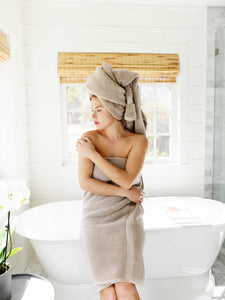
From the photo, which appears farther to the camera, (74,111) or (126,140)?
(74,111)

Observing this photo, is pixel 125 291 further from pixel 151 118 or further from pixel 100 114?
pixel 151 118

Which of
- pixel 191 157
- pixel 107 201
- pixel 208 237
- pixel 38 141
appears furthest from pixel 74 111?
pixel 208 237

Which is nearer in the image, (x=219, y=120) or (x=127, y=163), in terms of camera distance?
(x=127, y=163)

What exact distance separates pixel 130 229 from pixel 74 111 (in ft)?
6.20

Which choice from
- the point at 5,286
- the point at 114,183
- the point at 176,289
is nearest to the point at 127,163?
the point at 114,183

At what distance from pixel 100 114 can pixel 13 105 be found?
3.79 feet

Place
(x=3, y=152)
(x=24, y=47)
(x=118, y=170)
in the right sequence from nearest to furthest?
(x=118, y=170)
(x=3, y=152)
(x=24, y=47)

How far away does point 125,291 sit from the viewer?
59.3 inches

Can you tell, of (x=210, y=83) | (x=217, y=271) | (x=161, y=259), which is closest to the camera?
(x=161, y=259)

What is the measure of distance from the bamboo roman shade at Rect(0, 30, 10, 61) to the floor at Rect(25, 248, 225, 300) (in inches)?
78.3

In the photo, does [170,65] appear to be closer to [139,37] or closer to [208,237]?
[139,37]

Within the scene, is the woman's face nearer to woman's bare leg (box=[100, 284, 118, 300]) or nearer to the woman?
the woman

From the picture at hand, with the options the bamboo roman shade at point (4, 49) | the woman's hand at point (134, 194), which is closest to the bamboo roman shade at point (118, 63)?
the bamboo roman shade at point (4, 49)

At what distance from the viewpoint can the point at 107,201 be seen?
172 cm
